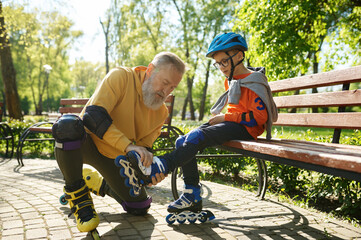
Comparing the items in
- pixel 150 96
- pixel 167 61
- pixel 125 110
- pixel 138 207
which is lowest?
pixel 138 207

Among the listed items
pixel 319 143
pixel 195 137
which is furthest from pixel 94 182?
pixel 319 143

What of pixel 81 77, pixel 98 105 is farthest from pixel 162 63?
pixel 81 77

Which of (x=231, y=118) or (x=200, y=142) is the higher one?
(x=231, y=118)

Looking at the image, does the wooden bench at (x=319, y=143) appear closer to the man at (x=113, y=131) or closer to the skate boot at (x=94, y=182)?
the man at (x=113, y=131)

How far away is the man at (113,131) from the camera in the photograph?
7.30ft

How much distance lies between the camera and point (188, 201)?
101 inches

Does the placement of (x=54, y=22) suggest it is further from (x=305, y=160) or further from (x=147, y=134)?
(x=305, y=160)

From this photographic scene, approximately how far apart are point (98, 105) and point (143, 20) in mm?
28673

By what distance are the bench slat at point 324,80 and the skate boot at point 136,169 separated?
1855 millimetres

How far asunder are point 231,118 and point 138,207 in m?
1.23

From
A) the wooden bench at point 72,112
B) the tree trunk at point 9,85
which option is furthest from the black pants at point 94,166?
the tree trunk at point 9,85

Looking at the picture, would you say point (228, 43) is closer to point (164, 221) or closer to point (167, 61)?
point (167, 61)

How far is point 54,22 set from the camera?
15008mm

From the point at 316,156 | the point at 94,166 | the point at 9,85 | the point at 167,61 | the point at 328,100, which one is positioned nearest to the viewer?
the point at 316,156
